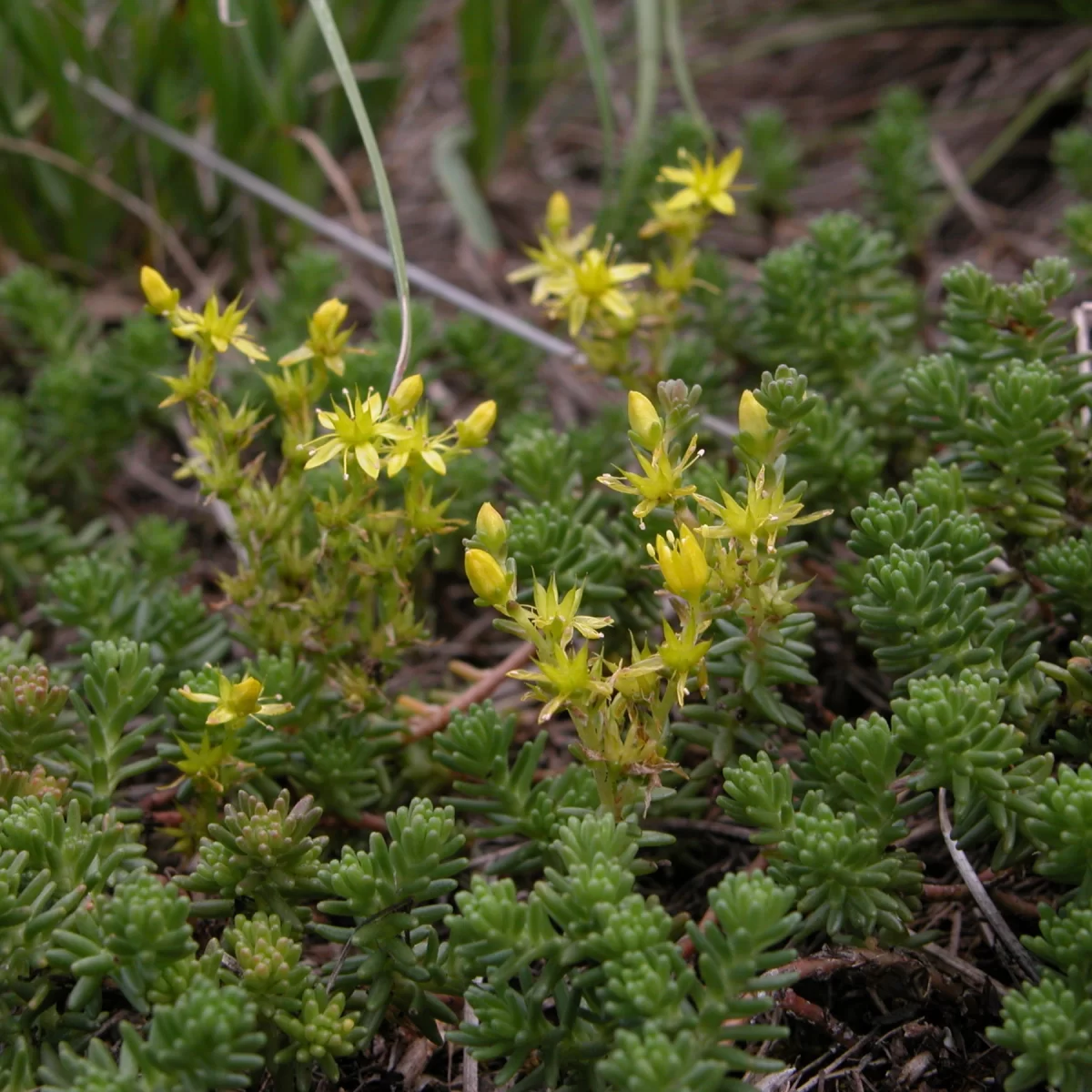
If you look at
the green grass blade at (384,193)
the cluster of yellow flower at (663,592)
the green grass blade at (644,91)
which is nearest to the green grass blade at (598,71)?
the green grass blade at (644,91)

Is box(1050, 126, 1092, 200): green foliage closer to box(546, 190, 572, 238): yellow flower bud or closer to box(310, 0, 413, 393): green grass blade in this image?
box(546, 190, 572, 238): yellow flower bud

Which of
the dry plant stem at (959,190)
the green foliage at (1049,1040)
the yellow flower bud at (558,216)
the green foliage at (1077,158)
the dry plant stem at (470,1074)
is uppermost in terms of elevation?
the green foliage at (1077,158)

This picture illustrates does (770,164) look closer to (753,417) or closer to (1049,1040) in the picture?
(753,417)

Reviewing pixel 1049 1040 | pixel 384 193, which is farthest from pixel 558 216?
pixel 1049 1040

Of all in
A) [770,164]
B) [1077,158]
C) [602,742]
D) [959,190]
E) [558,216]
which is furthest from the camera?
[959,190]

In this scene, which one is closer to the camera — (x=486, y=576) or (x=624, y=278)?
(x=486, y=576)

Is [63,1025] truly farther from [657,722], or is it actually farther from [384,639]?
[657,722]

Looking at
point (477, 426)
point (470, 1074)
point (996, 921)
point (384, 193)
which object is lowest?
point (470, 1074)

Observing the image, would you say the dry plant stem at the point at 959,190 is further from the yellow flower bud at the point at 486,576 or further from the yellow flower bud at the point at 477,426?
the yellow flower bud at the point at 486,576
